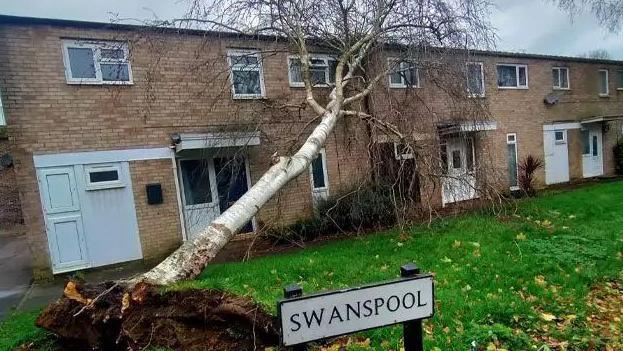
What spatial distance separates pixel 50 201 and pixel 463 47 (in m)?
8.97

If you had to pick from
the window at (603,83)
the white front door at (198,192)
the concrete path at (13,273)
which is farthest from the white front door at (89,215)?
the window at (603,83)

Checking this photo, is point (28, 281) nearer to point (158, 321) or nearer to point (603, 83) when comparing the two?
point (158, 321)

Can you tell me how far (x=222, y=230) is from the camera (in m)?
5.02

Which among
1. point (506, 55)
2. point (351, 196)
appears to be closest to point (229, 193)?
point (351, 196)

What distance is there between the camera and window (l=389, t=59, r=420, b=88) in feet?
25.8

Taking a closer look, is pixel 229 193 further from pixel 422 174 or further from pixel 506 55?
pixel 506 55

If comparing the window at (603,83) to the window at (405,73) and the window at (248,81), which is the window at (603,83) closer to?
the window at (405,73)

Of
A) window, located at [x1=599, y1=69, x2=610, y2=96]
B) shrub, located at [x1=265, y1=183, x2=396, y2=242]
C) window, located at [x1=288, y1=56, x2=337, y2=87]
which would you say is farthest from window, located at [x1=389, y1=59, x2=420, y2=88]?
window, located at [x1=599, y1=69, x2=610, y2=96]

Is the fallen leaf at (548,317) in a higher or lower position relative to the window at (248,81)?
lower

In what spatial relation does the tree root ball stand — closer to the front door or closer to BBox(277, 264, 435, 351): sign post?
BBox(277, 264, 435, 351): sign post

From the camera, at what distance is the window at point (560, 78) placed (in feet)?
50.3

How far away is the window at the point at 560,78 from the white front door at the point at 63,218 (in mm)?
17537

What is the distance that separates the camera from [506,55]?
13.4 meters

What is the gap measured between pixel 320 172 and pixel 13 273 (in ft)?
25.4
